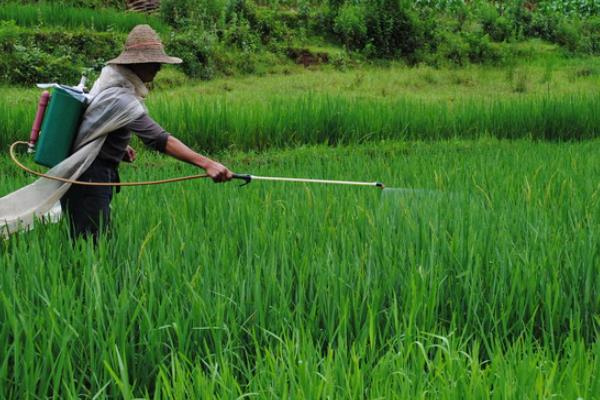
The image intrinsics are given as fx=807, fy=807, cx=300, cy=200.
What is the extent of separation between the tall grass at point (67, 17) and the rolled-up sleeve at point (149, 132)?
6.99 m

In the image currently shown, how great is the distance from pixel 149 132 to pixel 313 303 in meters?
1.18

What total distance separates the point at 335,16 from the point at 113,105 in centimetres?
929

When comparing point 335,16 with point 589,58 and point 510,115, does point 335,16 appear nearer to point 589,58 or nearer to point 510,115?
point 589,58

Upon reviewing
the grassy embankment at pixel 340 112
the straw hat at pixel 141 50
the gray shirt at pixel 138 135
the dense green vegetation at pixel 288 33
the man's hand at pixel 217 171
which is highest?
the straw hat at pixel 141 50

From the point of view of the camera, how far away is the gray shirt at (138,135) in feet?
9.84

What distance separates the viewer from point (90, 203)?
3.05m

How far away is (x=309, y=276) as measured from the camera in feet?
8.00

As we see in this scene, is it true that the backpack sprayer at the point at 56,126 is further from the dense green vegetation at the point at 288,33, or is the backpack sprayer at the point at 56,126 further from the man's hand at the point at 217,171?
the dense green vegetation at the point at 288,33

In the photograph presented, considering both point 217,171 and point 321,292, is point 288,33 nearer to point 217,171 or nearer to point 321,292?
point 217,171

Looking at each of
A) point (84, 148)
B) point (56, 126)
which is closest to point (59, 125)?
point (56, 126)

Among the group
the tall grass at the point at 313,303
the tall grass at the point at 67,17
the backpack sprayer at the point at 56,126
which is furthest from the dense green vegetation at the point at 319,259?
the tall grass at the point at 67,17

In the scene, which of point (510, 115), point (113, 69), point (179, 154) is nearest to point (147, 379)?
point (179, 154)

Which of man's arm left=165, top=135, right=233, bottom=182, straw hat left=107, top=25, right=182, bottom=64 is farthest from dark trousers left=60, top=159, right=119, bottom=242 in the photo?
straw hat left=107, top=25, right=182, bottom=64

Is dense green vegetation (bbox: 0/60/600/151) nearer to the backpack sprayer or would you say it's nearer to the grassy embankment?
the grassy embankment
